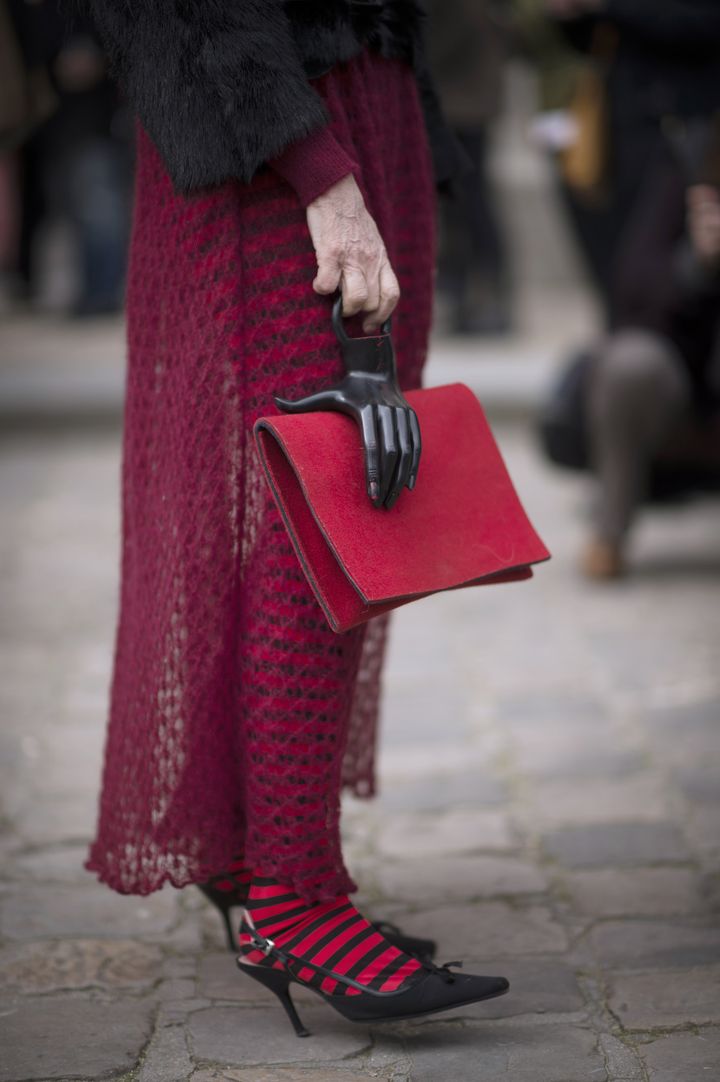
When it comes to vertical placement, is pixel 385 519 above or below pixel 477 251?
below

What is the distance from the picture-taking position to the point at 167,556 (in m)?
1.71

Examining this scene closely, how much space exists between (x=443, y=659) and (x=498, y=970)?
1453mm

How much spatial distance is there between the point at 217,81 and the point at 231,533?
0.52 meters

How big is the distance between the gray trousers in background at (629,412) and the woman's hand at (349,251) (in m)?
2.24

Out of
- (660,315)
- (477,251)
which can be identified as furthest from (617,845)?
(477,251)

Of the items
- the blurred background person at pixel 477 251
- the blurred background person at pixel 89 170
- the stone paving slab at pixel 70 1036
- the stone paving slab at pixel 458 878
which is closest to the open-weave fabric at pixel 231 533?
the stone paving slab at pixel 70 1036

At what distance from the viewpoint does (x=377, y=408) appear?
1560mm

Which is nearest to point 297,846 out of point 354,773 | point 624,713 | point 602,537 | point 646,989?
point 354,773

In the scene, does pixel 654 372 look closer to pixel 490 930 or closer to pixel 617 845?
pixel 617 845

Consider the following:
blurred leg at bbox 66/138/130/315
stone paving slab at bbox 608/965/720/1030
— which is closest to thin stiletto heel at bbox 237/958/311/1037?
stone paving slab at bbox 608/965/720/1030

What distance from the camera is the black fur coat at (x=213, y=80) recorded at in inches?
59.2

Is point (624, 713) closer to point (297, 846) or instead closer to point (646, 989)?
point (646, 989)

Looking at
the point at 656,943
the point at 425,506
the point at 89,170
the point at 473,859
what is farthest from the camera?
the point at 89,170

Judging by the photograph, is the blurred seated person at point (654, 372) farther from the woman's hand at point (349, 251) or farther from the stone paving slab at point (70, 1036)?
the stone paving slab at point (70, 1036)
